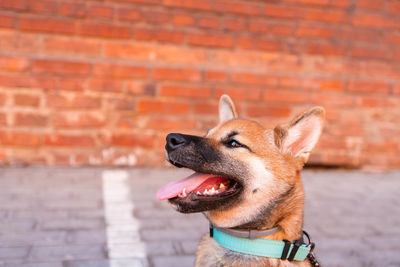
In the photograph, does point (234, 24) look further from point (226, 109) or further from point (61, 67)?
point (226, 109)

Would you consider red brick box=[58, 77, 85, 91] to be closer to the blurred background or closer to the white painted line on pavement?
the blurred background

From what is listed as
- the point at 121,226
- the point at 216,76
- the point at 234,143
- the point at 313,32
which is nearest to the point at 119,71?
the point at 216,76

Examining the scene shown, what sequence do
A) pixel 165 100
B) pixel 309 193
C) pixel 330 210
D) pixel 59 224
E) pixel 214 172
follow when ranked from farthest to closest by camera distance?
pixel 165 100 → pixel 309 193 → pixel 330 210 → pixel 59 224 → pixel 214 172

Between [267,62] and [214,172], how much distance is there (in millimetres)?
3855

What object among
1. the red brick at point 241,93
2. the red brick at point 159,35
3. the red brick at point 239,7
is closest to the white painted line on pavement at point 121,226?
the red brick at point 241,93

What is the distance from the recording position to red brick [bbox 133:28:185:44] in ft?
18.0

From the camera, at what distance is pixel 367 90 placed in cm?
621

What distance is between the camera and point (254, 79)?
19.1 ft

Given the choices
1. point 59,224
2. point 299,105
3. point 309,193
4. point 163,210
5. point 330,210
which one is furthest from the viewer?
point 299,105

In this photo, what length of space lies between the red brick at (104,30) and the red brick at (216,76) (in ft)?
3.79

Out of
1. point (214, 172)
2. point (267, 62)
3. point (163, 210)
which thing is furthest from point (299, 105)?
point (214, 172)

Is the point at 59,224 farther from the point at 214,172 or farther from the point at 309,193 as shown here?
the point at 309,193

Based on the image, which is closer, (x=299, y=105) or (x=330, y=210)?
(x=330, y=210)

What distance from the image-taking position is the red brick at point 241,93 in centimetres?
575
